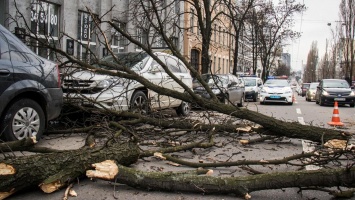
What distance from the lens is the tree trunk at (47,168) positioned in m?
3.41

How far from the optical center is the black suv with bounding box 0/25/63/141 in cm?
507

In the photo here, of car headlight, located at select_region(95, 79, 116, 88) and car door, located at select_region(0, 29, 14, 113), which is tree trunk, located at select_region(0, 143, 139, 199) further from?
car headlight, located at select_region(95, 79, 116, 88)

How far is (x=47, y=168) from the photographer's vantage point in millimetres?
3635

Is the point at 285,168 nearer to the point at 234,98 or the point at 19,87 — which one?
the point at 19,87

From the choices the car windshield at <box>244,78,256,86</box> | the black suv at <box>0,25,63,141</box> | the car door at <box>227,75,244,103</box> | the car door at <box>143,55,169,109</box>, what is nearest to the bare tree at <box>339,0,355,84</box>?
the car windshield at <box>244,78,256,86</box>

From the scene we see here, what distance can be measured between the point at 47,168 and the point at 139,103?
14.0 feet

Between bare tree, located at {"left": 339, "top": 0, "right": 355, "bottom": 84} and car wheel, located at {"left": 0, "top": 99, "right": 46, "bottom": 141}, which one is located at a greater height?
bare tree, located at {"left": 339, "top": 0, "right": 355, "bottom": 84}

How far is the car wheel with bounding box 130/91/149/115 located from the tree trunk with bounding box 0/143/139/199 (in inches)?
127

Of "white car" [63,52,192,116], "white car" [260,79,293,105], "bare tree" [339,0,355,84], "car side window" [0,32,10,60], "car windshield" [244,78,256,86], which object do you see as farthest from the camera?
"bare tree" [339,0,355,84]

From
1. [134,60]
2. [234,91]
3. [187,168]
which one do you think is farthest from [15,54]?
[234,91]

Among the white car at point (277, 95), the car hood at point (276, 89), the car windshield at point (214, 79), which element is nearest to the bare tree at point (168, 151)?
the car windshield at point (214, 79)

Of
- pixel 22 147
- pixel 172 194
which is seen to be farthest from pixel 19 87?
pixel 172 194

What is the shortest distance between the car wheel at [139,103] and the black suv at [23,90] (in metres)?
1.84

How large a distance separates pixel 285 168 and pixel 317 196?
994 millimetres
